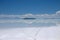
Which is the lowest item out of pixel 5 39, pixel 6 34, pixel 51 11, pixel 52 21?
pixel 5 39

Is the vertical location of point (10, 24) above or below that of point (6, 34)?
above

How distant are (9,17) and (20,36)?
0.44 m

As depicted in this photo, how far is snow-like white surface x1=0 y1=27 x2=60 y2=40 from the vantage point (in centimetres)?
179

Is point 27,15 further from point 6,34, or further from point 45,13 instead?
point 6,34

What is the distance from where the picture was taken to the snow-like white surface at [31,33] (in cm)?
179

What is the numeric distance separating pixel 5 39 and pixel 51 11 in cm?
86

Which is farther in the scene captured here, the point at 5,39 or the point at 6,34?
the point at 6,34

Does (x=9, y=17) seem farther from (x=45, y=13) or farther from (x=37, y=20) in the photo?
(x=45, y=13)

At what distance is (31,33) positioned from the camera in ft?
6.22

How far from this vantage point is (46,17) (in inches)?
80.0

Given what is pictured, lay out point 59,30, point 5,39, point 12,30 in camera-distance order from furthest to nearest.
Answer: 1. point 12,30
2. point 59,30
3. point 5,39

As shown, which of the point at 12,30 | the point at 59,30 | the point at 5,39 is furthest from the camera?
the point at 12,30

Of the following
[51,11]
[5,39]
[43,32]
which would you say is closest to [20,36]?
[5,39]

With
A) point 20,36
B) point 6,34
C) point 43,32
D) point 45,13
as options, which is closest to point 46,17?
point 45,13
